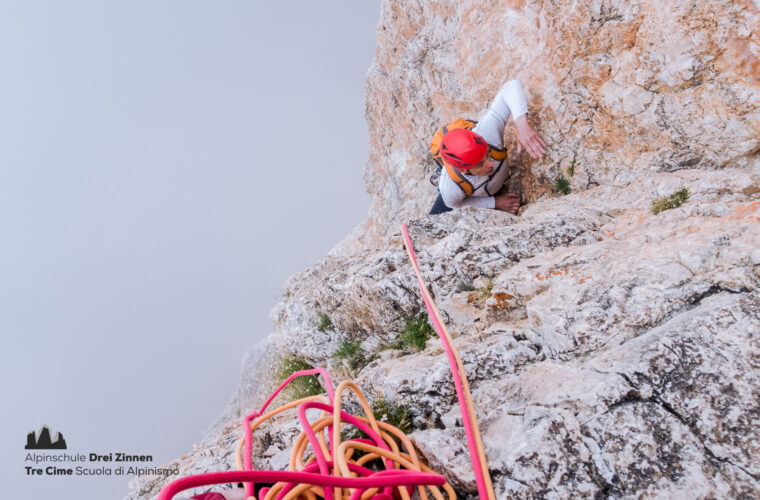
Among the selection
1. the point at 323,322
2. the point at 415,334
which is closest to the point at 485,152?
the point at 415,334

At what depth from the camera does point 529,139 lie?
4082 mm

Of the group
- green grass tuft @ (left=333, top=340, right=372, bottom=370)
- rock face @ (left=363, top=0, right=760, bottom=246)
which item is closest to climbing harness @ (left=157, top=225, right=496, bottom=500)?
green grass tuft @ (left=333, top=340, right=372, bottom=370)

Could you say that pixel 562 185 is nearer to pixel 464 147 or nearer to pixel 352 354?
pixel 464 147

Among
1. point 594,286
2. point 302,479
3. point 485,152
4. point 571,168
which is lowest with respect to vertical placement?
point 302,479

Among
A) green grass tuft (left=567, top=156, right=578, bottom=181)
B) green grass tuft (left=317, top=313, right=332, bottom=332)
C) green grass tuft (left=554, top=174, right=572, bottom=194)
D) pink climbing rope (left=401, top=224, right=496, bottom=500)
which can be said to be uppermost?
green grass tuft (left=567, top=156, right=578, bottom=181)

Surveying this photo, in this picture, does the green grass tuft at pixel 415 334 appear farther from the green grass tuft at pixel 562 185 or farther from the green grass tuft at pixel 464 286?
the green grass tuft at pixel 562 185

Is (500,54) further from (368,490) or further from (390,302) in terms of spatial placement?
Answer: (368,490)

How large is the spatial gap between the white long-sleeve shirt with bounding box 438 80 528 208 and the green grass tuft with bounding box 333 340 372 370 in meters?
2.11

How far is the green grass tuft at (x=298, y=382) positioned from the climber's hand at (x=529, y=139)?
3289 mm

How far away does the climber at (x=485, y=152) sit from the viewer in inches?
153

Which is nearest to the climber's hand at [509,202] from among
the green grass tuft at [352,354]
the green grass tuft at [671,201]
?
the green grass tuft at [671,201]

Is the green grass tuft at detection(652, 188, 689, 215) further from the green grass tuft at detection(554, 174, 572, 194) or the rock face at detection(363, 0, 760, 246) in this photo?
the green grass tuft at detection(554, 174, 572, 194)

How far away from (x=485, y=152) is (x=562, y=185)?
38.3 inches

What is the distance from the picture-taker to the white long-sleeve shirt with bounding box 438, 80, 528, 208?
4.05m
